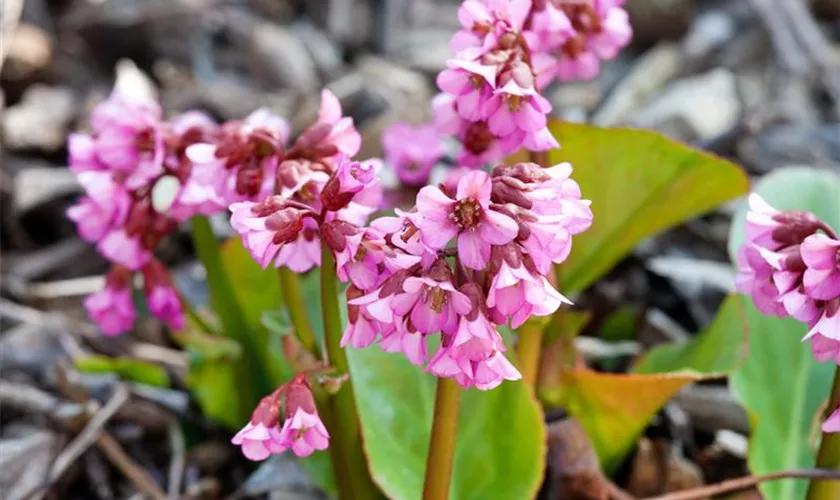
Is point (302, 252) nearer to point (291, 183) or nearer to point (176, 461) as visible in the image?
point (291, 183)

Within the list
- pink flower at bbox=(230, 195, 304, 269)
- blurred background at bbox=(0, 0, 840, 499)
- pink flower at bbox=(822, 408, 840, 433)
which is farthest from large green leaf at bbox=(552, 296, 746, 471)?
pink flower at bbox=(230, 195, 304, 269)

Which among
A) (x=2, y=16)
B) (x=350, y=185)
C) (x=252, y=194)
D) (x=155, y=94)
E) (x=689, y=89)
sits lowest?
(x=155, y=94)

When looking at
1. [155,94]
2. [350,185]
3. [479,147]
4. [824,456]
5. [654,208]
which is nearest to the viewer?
[350,185]

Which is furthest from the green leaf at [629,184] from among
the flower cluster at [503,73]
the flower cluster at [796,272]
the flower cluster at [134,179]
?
the flower cluster at [134,179]

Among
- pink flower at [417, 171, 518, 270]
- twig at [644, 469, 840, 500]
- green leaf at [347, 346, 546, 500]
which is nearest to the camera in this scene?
pink flower at [417, 171, 518, 270]

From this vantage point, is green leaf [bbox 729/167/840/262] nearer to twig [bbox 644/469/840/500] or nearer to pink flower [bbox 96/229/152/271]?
twig [bbox 644/469/840/500]

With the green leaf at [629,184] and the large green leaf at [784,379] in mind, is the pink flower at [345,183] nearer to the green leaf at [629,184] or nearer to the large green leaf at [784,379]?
the green leaf at [629,184]

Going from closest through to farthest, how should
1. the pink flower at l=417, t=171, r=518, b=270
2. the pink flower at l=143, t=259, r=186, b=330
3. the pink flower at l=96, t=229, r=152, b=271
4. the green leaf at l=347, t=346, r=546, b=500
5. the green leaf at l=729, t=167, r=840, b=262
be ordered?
the pink flower at l=417, t=171, r=518, b=270
the green leaf at l=347, t=346, r=546, b=500
the pink flower at l=96, t=229, r=152, b=271
the pink flower at l=143, t=259, r=186, b=330
the green leaf at l=729, t=167, r=840, b=262

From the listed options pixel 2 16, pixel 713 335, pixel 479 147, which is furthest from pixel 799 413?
pixel 2 16

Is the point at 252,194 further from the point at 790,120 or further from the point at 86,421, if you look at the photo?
the point at 790,120
